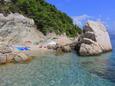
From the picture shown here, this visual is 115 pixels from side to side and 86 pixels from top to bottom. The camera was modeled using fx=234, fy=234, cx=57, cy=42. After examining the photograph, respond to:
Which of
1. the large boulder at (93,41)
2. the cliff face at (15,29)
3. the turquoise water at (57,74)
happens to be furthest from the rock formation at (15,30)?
the turquoise water at (57,74)

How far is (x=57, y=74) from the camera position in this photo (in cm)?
2697

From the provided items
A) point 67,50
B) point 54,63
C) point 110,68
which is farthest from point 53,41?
point 110,68

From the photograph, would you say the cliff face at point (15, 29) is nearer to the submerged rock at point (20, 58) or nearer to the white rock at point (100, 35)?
the white rock at point (100, 35)

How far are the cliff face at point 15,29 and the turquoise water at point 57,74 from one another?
1994 centimetres

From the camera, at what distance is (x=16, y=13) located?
185ft

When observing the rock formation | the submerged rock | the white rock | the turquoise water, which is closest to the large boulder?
the white rock

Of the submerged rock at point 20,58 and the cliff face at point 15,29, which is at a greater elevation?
the cliff face at point 15,29

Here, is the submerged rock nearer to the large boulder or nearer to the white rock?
the large boulder

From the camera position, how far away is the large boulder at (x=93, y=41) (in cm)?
4250

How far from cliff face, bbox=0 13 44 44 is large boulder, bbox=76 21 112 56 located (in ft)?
41.4

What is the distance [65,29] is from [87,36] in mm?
25290

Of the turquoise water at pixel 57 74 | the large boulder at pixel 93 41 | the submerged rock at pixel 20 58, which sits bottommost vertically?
the turquoise water at pixel 57 74

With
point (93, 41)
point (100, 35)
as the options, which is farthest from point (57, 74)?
point (100, 35)

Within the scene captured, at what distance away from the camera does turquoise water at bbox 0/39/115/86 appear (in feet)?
76.6
